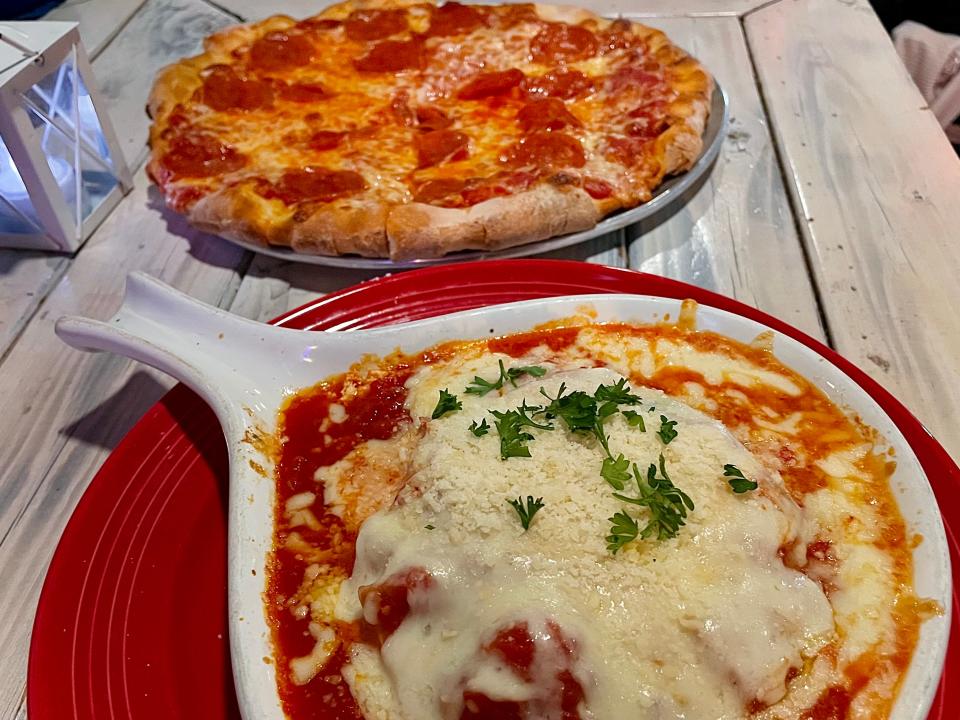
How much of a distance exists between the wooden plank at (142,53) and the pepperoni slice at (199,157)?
13.6 inches

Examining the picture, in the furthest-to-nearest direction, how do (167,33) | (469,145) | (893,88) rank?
1. (167,33)
2. (893,88)
3. (469,145)

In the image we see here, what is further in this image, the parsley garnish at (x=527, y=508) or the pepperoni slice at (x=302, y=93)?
the pepperoni slice at (x=302, y=93)

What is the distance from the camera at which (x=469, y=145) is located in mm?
2504

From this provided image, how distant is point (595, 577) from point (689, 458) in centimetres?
26

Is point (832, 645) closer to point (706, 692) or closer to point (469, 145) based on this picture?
point (706, 692)

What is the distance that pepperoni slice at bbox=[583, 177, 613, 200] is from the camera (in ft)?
7.02

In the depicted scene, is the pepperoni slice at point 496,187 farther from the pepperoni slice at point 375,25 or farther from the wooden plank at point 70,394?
the pepperoni slice at point 375,25

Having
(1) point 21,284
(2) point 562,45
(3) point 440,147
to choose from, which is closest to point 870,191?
(2) point 562,45

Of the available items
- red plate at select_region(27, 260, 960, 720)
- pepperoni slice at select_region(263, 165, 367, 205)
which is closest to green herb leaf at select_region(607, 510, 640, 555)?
red plate at select_region(27, 260, 960, 720)

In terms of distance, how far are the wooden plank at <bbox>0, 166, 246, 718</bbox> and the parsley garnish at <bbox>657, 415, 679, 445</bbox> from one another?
3.94 feet

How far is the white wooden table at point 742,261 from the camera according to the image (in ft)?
5.74

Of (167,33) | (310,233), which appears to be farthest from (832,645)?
(167,33)

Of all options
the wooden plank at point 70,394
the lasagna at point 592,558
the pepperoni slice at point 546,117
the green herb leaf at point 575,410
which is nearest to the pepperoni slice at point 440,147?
the pepperoni slice at point 546,117

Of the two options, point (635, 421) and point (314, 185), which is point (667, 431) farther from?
point (314, 185)
